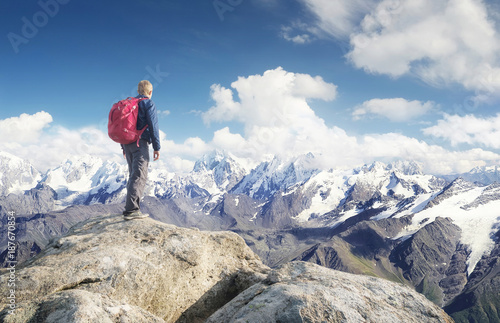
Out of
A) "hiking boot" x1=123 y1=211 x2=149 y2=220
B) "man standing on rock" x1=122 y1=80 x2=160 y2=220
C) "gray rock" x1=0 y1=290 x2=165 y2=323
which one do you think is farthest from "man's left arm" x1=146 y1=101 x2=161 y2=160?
"gray rock" x1=0 y1=290 x2=165 y2=323

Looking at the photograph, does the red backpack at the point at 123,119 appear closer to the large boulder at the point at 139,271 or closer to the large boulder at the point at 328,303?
the large boulder at the point at 139,271

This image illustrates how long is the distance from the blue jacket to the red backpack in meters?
0.27

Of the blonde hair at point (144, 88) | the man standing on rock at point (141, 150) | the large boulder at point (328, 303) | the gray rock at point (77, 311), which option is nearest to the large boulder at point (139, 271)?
the gray rock at point (77, 311)

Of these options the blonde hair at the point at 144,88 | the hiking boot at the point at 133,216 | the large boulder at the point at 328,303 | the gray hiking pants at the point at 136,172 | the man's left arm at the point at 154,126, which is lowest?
the large boulder at the point at 328,303

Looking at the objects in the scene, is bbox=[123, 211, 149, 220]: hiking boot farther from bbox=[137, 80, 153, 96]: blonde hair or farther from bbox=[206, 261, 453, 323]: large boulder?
bbox=[206, 261, 453, 323]: large boulder

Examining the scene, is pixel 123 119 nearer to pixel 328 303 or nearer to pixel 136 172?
pixel 136 172

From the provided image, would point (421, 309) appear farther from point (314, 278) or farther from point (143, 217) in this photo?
point (143, 217)

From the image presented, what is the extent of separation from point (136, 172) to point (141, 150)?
1.09m

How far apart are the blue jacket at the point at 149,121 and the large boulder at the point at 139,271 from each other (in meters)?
3.95

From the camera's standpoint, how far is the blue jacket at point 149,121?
1291 centimetres

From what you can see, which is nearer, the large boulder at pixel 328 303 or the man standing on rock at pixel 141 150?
the large boulder at pixel 328 303

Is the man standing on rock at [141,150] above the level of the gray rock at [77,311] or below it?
above

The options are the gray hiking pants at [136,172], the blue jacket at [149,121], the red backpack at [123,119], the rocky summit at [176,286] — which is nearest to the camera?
the rocky summit at [176,286]

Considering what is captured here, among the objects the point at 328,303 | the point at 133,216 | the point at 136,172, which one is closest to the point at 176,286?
the point at 133,216
